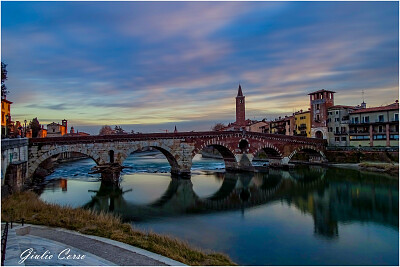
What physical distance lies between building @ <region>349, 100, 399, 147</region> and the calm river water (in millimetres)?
9648

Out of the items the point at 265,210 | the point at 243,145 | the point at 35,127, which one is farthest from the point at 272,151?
the point at 35,127

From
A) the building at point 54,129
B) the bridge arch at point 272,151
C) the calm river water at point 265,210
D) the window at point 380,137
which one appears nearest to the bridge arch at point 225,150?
the bridge arch at point 272,151

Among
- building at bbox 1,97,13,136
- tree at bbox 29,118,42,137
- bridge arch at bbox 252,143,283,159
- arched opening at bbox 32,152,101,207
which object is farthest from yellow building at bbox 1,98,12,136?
tree at bbox 29,118,42,137

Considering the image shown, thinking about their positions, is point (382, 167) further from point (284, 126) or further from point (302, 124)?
point (284, 126)

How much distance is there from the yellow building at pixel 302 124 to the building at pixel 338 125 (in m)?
4.60

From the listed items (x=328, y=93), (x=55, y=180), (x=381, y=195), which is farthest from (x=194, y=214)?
(x=328, y=93)

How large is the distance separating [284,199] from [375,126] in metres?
25.3

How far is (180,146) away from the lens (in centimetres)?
3266

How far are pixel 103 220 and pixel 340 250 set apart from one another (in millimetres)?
9948

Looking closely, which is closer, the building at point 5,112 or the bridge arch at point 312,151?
the building at point 5,112

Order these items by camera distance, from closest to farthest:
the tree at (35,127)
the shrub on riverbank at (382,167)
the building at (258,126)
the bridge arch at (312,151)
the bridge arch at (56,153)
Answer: the bridge arch at (56,153), the shrub on riverbank at (382,167), the bridge arch at (312,151), the tree at (35,127), the building at (258,126)

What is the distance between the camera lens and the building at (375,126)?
131 feet

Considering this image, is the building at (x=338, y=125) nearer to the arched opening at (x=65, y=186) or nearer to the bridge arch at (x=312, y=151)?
the bridge arch at (x=312, y=151)

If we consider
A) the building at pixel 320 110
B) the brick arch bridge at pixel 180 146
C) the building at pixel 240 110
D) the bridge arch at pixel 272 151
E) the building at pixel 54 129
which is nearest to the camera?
the brick arch bridge at pixel 180 146
